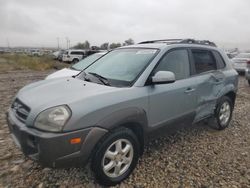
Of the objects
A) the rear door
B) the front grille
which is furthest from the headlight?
the rear door

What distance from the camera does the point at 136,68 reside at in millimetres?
2857

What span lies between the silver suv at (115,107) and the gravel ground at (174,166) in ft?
1.25

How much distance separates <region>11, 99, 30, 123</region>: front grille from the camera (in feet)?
7.50

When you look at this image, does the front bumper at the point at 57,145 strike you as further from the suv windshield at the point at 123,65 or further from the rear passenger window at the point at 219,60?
the rear passenger window at the point at 219,60

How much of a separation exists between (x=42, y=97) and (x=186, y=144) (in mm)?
2528

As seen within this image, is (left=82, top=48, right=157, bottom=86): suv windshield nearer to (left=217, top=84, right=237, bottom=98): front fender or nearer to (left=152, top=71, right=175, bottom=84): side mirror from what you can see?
(left=152, top=71, right=175, bottom=84): side mirror

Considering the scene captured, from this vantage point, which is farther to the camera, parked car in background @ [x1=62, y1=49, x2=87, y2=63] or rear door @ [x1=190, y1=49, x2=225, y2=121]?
parked car in background @ [x1=62, y1=49, x2=87, y2=63]

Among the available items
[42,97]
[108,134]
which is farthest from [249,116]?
[42,97]

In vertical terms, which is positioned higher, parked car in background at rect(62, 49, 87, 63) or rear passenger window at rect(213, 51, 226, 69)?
rear passenger window at rect(213, 51, 226, 69)

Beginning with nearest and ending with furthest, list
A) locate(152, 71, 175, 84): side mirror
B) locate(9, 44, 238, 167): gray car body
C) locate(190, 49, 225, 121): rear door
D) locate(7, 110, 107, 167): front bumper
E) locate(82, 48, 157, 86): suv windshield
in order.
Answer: locate(7, 110, 107, 167): front bumper, locate(9, 44, 238, 167): gray car body, locate(152, 71, 175, 84): side mirror, locate(82, 48, 157, 86): suv windshield, locate(190, 49, 225, 121): rear door

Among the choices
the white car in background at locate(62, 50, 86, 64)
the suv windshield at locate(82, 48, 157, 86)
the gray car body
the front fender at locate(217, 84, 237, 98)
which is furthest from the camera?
the white car in background at locate(62, 50, 86, 64)

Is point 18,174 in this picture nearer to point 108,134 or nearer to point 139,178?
point 108,134

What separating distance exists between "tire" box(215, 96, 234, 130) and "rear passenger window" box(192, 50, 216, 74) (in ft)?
2.43

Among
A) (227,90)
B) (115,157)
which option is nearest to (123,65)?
(115,157)
